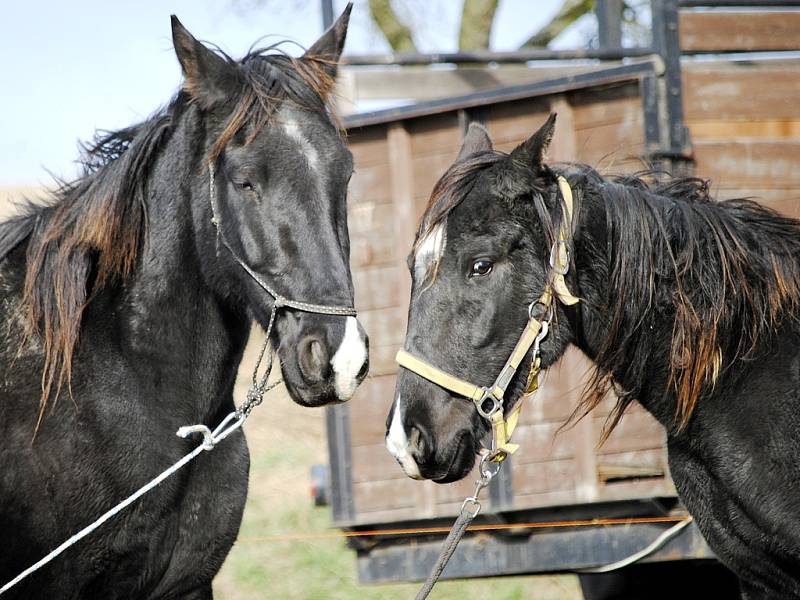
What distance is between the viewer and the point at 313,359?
3.19m

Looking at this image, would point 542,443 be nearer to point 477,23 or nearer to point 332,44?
point 332,44

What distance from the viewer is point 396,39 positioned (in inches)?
468

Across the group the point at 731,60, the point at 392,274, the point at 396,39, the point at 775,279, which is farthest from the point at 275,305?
the point at 396,39

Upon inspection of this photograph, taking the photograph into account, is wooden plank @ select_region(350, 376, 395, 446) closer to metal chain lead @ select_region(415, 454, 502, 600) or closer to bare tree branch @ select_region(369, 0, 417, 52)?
metal chain lead @ select_region(415, 454, 502, 600)

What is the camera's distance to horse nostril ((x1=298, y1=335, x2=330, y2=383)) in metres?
3.17

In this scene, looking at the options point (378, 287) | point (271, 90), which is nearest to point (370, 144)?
point (378, 287)

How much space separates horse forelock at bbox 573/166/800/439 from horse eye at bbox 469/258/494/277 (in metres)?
0.42

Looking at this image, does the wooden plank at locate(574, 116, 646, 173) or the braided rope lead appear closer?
the braided rope lead

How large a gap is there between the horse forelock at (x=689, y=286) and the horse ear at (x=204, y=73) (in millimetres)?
1257

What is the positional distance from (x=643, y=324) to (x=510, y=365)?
0.50 meters

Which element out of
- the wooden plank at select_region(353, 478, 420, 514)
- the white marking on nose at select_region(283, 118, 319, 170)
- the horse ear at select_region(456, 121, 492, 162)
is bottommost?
the wooden plank at select_region(353, 478, 420, 514)

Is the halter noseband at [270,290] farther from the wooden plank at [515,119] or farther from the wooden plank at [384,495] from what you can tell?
the wooden plank at [384,495]

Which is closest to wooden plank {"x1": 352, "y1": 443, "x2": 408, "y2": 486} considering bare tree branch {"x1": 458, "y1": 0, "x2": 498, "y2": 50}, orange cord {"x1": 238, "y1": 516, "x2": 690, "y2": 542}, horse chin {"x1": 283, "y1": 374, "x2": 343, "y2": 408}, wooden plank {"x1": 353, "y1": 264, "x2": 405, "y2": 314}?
orange cord {"x1": 238, "y1": 516, "x2": 690, "y2": 542}

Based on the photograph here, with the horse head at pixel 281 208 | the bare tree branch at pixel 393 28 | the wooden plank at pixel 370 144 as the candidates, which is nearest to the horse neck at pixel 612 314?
the horse head at pixel 281 208
